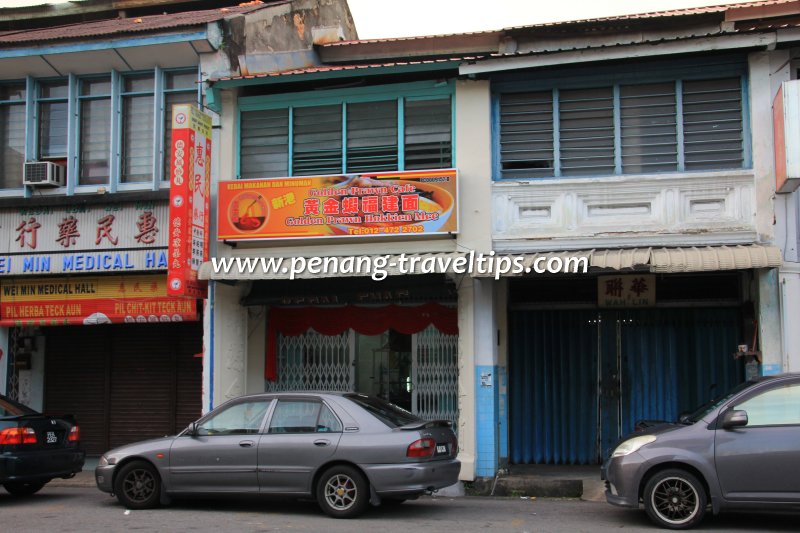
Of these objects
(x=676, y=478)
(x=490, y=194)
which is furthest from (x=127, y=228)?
(x=676, y=478)

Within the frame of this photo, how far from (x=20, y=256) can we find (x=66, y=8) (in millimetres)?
7316

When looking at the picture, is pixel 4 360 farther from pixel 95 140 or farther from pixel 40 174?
pixel 95 140

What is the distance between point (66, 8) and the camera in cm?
1961

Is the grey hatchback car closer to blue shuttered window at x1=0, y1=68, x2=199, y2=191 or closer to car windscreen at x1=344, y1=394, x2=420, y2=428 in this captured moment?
car windscreen at x1=344, y1=394, x2=420, y2=428

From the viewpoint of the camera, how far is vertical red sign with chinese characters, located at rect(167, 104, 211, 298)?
13.3 meters

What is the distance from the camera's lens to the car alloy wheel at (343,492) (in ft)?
32.0

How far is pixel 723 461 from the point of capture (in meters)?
8.95

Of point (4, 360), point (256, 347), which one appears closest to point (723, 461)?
point (256, 347)

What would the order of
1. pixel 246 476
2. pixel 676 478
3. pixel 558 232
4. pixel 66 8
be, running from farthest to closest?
pixel 66 8
pixel 558 232
pixel 246 476
pixel 676 478

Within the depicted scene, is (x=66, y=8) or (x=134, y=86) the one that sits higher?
(x=66, y=8)

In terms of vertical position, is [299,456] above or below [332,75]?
below

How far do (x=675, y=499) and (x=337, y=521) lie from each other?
3656 millimetres

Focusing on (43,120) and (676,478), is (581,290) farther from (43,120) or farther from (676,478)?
(43,120)

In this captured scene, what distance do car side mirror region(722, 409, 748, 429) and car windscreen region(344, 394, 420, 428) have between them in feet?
11.5
